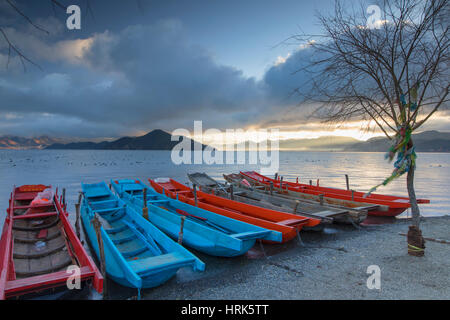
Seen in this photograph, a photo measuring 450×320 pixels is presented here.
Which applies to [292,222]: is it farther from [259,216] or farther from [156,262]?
[156,262]

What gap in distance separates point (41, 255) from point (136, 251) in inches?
92.3

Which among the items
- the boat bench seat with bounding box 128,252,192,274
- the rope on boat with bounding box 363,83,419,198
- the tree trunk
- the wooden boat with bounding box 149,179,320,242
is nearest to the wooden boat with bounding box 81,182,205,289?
the boat bench seat with bounding box 128,252,192,274

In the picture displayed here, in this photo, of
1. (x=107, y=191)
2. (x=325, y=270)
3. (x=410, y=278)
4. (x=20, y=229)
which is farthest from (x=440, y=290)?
(x=107, y=191)

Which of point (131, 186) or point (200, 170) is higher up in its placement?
point (131, 186)

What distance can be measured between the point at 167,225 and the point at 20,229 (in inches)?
176

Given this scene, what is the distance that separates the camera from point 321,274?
18.4ft

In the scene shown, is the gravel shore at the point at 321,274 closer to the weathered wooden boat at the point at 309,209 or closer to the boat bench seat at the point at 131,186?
the weathered wooden boat at the point at 309,209

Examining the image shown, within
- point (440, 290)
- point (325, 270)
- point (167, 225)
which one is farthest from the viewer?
point (167, 225)

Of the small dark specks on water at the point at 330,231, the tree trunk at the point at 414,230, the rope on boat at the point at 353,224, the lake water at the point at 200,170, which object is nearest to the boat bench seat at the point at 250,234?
the tree trunk at the point at 414,230

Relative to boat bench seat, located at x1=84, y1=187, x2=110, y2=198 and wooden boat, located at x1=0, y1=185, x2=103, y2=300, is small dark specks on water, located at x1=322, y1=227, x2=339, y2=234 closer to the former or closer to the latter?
wooden boat, located at x1=0, y1=185, x2=103, y2=300

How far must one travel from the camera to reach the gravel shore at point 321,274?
483 cm

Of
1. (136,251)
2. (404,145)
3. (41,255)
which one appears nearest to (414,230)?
(404,145)

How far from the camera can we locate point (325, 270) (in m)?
5.81
